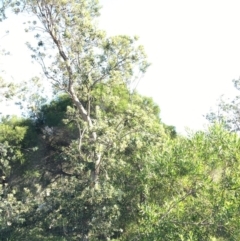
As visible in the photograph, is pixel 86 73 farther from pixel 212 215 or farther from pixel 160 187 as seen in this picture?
pixel 212 215

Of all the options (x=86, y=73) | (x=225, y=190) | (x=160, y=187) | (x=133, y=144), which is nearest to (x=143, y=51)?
(x=86, y=73)

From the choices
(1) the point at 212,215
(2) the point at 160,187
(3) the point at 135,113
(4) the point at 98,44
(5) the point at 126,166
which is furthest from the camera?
(4) the point at 98,44

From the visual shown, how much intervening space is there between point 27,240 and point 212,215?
309 inches

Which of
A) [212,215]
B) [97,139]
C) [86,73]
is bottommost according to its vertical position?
[212,215]

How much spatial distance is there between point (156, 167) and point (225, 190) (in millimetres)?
1851

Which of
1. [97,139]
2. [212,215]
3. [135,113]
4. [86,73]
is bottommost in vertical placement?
[212,215]

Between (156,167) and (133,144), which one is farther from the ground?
(133,144)

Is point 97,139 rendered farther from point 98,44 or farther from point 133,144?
point 98,44

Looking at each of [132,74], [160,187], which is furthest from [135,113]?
[160,187]

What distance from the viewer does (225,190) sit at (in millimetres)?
11133

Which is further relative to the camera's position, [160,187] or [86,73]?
[86,73]

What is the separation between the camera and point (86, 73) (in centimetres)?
1697

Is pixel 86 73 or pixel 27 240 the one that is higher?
pixel 86 73

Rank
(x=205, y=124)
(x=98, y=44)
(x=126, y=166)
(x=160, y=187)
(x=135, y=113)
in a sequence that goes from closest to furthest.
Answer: (x=205, y=124) → (x=160, y=187) → (x=126, y=166) → (x=135, y=113) → (x=98, y=44)
